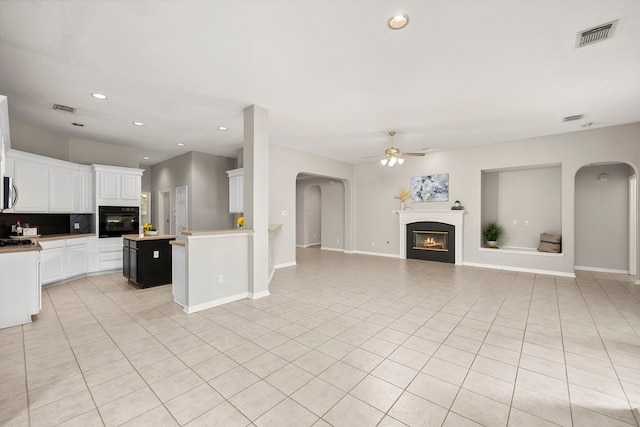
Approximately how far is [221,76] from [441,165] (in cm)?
602

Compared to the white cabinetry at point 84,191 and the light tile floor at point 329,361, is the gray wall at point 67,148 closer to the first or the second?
the white cabinetry at point 84,191

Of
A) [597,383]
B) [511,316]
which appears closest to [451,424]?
[597,383]

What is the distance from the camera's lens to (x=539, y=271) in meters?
5.92

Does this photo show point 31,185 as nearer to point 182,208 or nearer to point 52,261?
point 52,261

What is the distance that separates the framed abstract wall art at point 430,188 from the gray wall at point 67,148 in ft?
24.6

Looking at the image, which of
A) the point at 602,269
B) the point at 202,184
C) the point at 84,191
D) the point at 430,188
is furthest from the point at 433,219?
the point at 84,191

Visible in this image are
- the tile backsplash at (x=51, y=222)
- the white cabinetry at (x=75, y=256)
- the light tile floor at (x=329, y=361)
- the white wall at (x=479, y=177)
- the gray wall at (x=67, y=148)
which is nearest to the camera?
the light tile floor at (x=329, y=361)

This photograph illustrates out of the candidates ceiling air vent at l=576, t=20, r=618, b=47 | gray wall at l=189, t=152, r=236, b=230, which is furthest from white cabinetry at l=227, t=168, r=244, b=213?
ceiling air vent at l=576, t=20, r=618, b=47

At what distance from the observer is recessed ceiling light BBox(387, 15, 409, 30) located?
7.40ft

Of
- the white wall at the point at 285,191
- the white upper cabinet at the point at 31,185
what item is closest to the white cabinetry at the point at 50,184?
the white upper cabinet at the point at 31,185

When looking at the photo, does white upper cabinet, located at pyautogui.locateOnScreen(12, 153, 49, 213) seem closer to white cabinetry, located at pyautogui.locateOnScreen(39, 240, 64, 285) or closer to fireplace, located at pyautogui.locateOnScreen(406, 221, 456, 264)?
white cabinetry, located at pyautogui.locateOnScreen(39, 240, 64, 285)

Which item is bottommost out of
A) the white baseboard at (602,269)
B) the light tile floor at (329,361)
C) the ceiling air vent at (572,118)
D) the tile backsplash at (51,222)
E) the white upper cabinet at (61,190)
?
the light tile floor at (329,361)

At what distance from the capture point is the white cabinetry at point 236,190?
22.4 ft

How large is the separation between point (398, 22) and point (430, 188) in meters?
5.76
